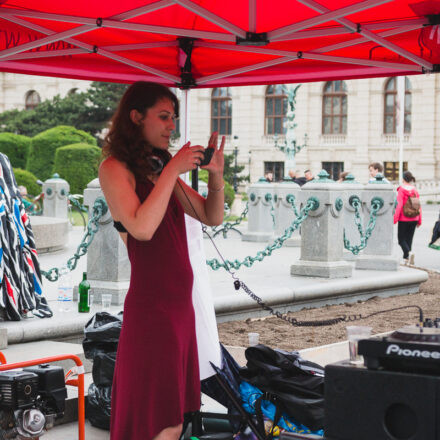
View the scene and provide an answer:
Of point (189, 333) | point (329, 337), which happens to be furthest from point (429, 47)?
point (329, 337)

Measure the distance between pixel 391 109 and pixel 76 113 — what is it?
65.3 feet

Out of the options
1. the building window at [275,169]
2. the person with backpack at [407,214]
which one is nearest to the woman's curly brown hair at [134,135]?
the person with backpack at [407,214]

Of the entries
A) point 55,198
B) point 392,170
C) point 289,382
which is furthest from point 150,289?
point 392,170

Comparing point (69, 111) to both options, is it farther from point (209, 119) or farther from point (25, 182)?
point (25, 182)

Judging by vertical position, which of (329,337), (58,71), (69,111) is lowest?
(329,337)

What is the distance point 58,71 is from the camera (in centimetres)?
617

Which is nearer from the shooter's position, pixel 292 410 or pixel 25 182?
pixel 292 410

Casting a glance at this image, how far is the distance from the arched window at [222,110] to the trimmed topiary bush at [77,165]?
26414 millimetres

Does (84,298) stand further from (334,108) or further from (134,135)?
(334,108)

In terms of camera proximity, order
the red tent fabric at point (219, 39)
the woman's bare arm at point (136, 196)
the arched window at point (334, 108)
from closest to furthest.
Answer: the woman's bare arm at point (136, 196) < the red tent fabric at point (219, 39) < the arched window at point (334, 108)

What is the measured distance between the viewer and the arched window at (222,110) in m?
57.7

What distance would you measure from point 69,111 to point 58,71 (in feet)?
150

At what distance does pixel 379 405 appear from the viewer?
8.07ft

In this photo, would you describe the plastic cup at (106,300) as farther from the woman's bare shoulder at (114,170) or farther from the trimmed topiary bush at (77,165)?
the trimmed topiary bush at (77,165)
